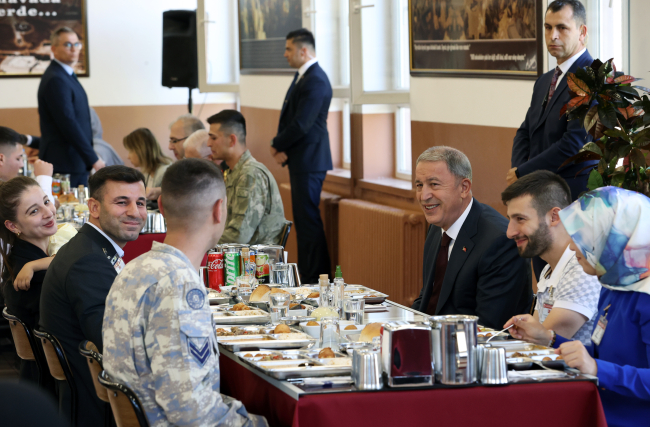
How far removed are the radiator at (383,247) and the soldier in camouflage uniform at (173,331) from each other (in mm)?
3507

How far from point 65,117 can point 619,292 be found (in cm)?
576

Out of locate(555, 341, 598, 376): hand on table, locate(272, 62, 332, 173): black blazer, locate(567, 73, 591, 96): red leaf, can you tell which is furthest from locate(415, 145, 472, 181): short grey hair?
locate(272, 62, 332, 173): black blazer

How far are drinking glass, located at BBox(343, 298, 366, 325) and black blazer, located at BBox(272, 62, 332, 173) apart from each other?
150 inches

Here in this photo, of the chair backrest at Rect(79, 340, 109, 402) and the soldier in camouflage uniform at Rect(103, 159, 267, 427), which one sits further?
the chair backrest at Rect(79, 340, 109, 402)

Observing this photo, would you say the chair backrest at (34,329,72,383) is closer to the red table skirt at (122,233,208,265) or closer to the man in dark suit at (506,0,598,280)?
the red table skirt at (122,233,208,265)

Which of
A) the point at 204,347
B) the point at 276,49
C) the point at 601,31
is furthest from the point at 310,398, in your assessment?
the point at 276,49

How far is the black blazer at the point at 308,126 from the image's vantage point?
6477 millimetres

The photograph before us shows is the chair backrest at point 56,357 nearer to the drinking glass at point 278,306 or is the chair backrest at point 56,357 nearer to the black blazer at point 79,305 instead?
the black blazer at point 79,305

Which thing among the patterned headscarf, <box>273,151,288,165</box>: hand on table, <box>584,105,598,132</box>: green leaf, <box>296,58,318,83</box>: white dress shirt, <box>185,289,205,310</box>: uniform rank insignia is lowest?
<box>185,289,205,310</box>: uniform rank insignia

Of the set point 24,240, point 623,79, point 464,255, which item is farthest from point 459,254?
point 24,240

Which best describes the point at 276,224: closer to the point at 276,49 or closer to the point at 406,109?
the point at 406,109

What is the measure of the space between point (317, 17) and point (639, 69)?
377 cm

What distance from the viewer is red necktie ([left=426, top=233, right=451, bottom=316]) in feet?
10.9

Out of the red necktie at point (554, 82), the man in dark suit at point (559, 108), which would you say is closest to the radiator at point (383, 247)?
the man in dark suit at point (559, 108)
